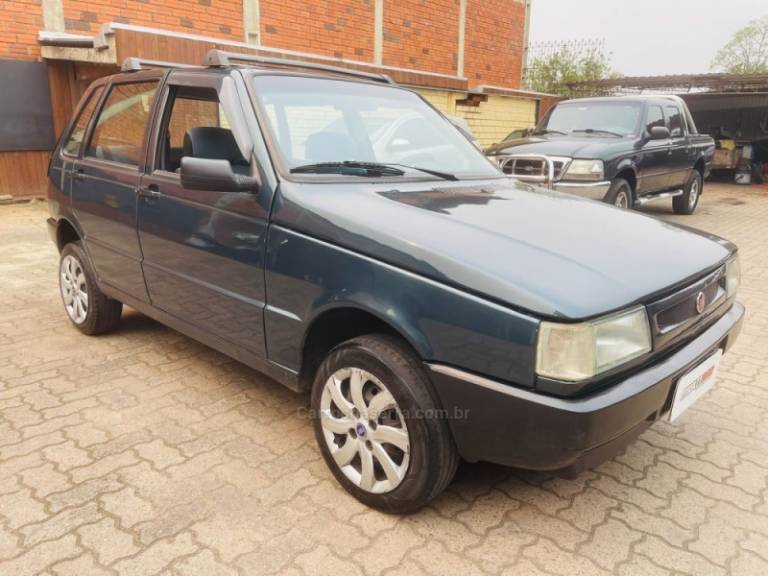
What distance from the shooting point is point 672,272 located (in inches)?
89.1

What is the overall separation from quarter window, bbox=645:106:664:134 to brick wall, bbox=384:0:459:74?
752 cm

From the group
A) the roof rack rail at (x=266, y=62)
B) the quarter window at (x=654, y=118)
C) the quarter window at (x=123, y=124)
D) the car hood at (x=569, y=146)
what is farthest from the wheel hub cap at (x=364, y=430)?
the quarter window at (x=654, y=118)

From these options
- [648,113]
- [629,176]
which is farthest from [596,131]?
[648,113]

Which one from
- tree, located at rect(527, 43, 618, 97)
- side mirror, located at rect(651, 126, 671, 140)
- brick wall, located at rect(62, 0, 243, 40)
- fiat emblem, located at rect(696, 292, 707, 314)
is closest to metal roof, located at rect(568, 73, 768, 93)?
tree, located at rect(527, 43, 618, 97)

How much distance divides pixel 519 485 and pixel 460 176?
1.61 metres

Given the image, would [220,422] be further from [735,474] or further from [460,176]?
[735,474]

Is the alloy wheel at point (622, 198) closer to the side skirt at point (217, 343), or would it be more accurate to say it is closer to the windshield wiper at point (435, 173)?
the windshield wiper at point (435, 173)

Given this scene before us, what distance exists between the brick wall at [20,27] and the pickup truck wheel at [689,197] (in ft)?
36.7

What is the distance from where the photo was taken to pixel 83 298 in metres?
4.21

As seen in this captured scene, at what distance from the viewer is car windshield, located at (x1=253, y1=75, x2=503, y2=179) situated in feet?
9.16

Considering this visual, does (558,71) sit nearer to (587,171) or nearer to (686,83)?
(686,83)

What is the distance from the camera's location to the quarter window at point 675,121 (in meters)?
9.27

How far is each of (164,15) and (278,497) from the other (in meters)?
10.2

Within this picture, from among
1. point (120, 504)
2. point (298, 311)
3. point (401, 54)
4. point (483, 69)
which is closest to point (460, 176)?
point (298, 311)
